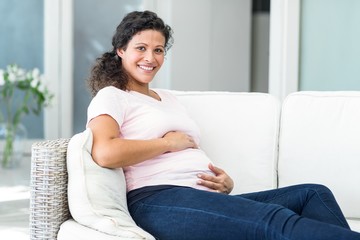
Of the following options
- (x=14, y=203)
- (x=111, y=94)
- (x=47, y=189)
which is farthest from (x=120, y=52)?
(x=14, y=203)

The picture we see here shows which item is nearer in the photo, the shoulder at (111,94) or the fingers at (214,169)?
A: the shoulder at (111,94)

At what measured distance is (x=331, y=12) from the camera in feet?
14.5

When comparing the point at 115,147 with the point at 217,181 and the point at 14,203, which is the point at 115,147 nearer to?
the point at 217,181

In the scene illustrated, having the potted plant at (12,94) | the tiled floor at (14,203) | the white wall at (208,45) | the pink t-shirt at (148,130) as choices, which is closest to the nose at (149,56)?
the pink t-shirt at (148,130)

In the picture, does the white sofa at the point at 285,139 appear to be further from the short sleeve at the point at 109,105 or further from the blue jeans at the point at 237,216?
the short sleeve at the point at 109,105

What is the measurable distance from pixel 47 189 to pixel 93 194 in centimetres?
14

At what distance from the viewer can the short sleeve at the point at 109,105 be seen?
2.04 m

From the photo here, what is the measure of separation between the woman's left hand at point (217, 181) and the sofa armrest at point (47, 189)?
1.46 ft

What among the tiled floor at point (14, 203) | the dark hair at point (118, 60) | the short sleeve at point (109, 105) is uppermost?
the dark hair at point (118, 60)

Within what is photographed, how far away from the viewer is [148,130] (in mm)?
2162

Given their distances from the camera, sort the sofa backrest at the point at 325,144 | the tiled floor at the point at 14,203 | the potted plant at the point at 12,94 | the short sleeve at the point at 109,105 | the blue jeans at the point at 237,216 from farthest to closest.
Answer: the potted plant at the point at 12,94, the tiled floor at the point at 14,203, the sofa backrest at the point at 325,144, the short sleeve at the point at 109,105, the blue jeans at the point at 237,216

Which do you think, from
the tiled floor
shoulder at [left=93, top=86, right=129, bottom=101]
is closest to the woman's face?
shoulder at [left=93, top=86, right=129, bottom=101]

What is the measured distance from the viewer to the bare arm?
1.95 meters

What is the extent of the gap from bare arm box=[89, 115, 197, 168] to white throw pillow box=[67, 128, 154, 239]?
2 cm
